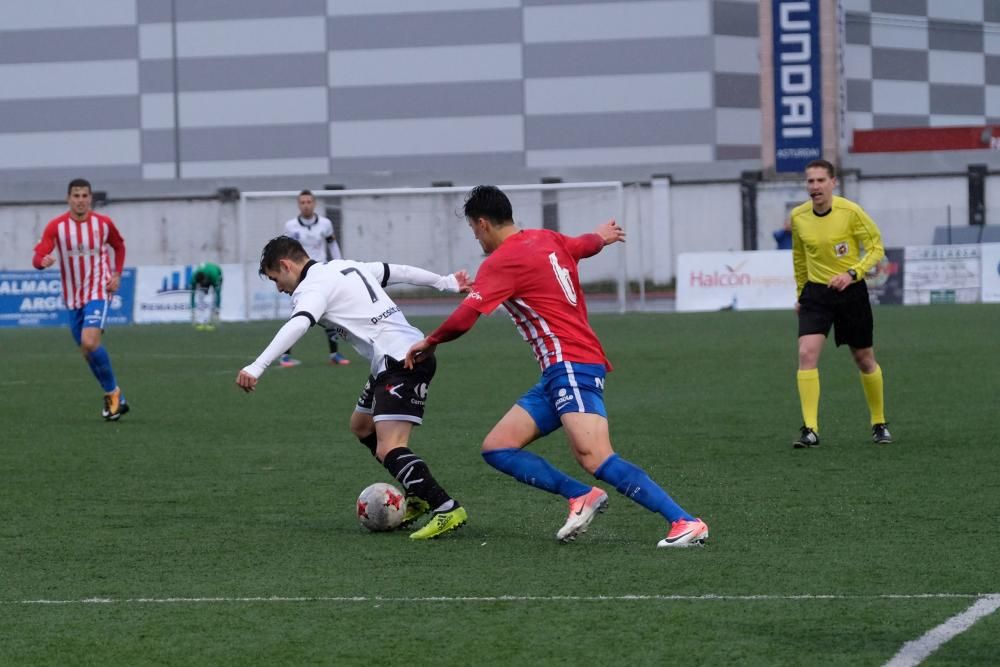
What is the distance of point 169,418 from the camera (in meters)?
13.2

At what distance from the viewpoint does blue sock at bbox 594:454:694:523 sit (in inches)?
268

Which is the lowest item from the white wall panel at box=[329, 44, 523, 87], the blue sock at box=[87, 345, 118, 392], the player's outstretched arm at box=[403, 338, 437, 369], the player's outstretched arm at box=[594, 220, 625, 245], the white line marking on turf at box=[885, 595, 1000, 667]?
the white line marking on turf at box=[885, 595, 1000, 667]

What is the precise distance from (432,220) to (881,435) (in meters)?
26.0

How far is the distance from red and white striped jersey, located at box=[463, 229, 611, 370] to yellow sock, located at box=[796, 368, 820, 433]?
3.79m

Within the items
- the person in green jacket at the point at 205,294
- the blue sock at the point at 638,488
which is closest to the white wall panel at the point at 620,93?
the person in green jacket at the point at 205,294

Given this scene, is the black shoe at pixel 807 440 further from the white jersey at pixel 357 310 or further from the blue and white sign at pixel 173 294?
the blue and white sign at pixel 173 294

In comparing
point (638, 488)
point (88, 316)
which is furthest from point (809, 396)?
point (88, 316)

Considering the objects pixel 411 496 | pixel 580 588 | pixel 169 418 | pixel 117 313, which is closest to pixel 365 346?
pixel 411 496

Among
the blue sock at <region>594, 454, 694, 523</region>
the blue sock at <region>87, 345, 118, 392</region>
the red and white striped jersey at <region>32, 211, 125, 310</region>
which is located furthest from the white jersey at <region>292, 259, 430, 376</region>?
the red and white striped jersey at <region>32, 211, 125, 310</region>

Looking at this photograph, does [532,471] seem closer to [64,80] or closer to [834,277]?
[834,277]

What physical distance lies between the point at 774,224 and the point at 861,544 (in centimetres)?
3538

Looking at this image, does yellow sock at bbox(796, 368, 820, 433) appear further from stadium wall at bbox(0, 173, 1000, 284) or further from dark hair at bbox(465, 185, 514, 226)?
stadium wall at bbox(0, 173, 1000, 284)

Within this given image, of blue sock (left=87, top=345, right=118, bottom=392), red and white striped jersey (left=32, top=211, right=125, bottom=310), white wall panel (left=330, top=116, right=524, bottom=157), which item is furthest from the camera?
white wall panel (left=330, top=116, right=524, bottom=157)

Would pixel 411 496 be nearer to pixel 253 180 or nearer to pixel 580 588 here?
pixel 580 588
